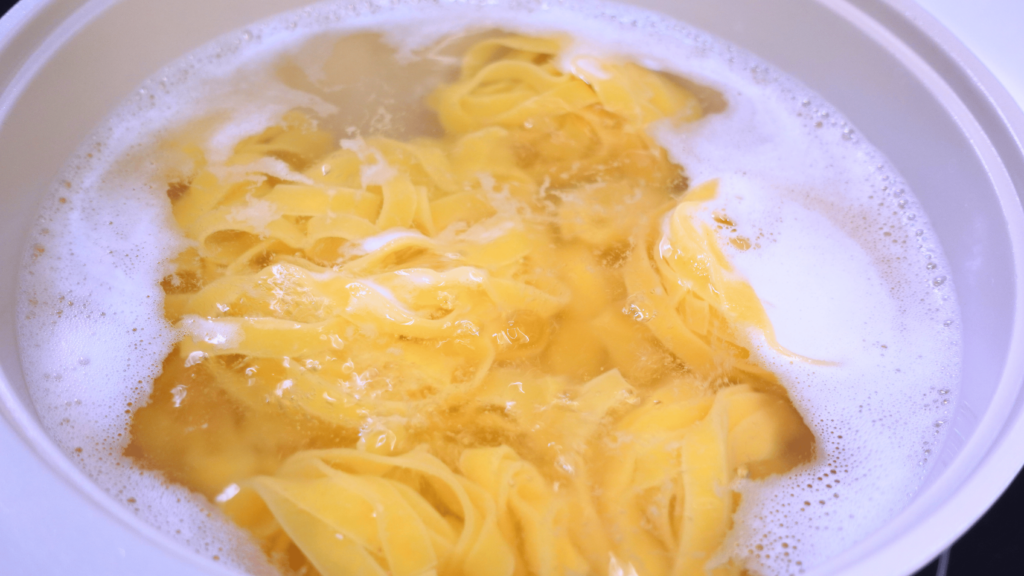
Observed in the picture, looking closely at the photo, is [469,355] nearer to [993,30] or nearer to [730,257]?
[730,257]

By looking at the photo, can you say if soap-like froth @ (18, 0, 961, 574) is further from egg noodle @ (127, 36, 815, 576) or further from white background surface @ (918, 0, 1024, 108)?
white background surface @ (918, 0, 1024, 108)

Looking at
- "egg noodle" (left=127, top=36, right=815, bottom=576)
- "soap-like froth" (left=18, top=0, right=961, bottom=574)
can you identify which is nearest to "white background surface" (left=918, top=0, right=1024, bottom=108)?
"soap-like froth" (left=18, top=0, right=961, bottom=574)

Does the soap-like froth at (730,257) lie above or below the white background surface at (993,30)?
below

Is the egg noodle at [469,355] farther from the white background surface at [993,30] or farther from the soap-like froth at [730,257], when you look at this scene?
the white background surface at [993,30]

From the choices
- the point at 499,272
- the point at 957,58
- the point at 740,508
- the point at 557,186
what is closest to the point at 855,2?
the point at 957,58

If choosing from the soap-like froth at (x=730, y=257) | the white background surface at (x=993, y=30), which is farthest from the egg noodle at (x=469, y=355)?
the white background surface at (x=993, y=30)

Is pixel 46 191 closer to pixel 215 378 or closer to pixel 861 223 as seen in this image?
pixel 215 378
